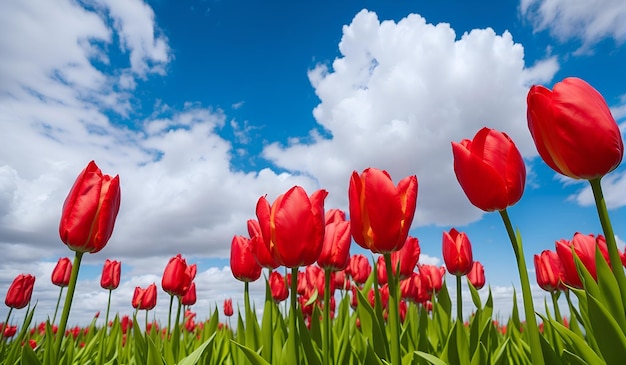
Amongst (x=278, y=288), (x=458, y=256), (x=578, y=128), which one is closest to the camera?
(x=578, y=128)

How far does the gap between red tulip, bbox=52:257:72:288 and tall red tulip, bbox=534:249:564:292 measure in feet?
19.0

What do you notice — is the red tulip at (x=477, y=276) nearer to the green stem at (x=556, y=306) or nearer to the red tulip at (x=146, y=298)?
the green stem at (x=556, y=306)

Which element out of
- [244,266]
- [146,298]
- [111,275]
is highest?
[111,275]

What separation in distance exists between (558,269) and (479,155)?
269cm

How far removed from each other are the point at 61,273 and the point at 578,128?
634cm

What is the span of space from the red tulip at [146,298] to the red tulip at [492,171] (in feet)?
17.5

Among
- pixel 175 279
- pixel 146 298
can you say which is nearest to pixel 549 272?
pixel 175 279

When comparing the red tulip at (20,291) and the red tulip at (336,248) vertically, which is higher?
the red tulip at (20,291)

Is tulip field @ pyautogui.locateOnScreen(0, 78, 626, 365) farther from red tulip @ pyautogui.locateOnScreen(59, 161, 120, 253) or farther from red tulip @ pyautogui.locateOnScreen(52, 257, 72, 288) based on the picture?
red tulip @ pyautogui.locateOnScreen(52, 257, 72, 288)

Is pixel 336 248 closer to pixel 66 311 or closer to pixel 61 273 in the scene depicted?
pixel 66 311

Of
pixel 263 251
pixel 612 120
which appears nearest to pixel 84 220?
pixel 263 251

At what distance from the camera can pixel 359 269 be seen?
5480 mm

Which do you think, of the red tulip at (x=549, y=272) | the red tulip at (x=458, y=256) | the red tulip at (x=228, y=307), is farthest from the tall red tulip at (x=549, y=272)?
the red tulip at (x=228, y=307)

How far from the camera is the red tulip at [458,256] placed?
11.7 feet
